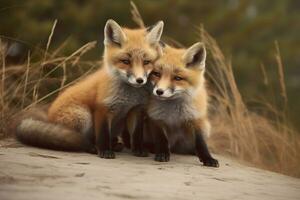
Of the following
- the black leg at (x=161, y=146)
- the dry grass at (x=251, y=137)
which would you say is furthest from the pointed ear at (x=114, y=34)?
the dry grass at (x=251, y=137)

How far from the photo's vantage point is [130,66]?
13.7ft

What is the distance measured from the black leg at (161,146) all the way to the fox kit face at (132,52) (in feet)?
1.57

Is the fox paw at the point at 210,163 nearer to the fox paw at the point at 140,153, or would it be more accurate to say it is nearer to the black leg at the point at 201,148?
the black leg at the point at 201,148

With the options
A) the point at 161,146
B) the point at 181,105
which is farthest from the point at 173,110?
the point at 161,146

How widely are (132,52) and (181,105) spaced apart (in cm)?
55

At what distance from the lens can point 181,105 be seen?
441 centimetres

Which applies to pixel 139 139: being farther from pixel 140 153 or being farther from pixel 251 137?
pixel 251 137

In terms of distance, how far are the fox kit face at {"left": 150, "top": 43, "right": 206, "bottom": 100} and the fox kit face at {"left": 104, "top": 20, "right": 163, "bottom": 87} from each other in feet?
0.26

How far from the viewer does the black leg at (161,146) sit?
4.34 metres

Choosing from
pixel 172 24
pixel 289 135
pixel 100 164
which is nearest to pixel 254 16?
pixel 172 24

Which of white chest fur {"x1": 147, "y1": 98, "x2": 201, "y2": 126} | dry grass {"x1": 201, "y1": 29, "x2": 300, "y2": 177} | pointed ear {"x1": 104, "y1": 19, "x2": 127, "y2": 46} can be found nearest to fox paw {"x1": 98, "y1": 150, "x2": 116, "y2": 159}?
white chest fur {"x1": 147, "y1": 98, "x2": 201, "y2": 126}

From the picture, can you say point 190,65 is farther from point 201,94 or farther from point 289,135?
point 289,135

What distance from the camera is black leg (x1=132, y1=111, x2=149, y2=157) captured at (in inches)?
176

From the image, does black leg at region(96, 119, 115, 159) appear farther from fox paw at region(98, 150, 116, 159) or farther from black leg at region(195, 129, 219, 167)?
black leg at region(195, 129, 219, 167)
